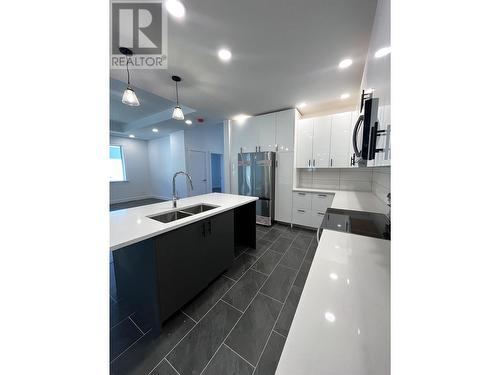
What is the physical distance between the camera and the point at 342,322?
484mm

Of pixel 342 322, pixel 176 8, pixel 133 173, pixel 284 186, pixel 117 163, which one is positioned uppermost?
pixel 176 8

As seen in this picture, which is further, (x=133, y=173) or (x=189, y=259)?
(x=133, y=173)

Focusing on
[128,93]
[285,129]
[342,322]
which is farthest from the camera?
[285,129]

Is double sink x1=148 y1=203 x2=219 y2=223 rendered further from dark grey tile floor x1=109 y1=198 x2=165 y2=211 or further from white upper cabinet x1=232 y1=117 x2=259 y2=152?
dark grey tile floor x1=109 y1=198 x2=165 y2=211

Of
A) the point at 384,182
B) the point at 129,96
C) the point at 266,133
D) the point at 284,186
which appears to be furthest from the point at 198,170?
the point at 384,182

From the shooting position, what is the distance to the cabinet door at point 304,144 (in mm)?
3156

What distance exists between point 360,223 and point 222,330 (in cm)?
142

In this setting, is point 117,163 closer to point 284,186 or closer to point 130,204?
point 130,204

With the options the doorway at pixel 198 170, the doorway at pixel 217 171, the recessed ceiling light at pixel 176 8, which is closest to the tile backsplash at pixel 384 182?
the recessed ceiling light at pixel 176 8

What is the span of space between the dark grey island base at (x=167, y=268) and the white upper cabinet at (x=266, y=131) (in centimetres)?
216

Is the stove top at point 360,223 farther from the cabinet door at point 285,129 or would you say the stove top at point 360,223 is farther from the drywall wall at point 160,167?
the drywall wall at point 160,167
